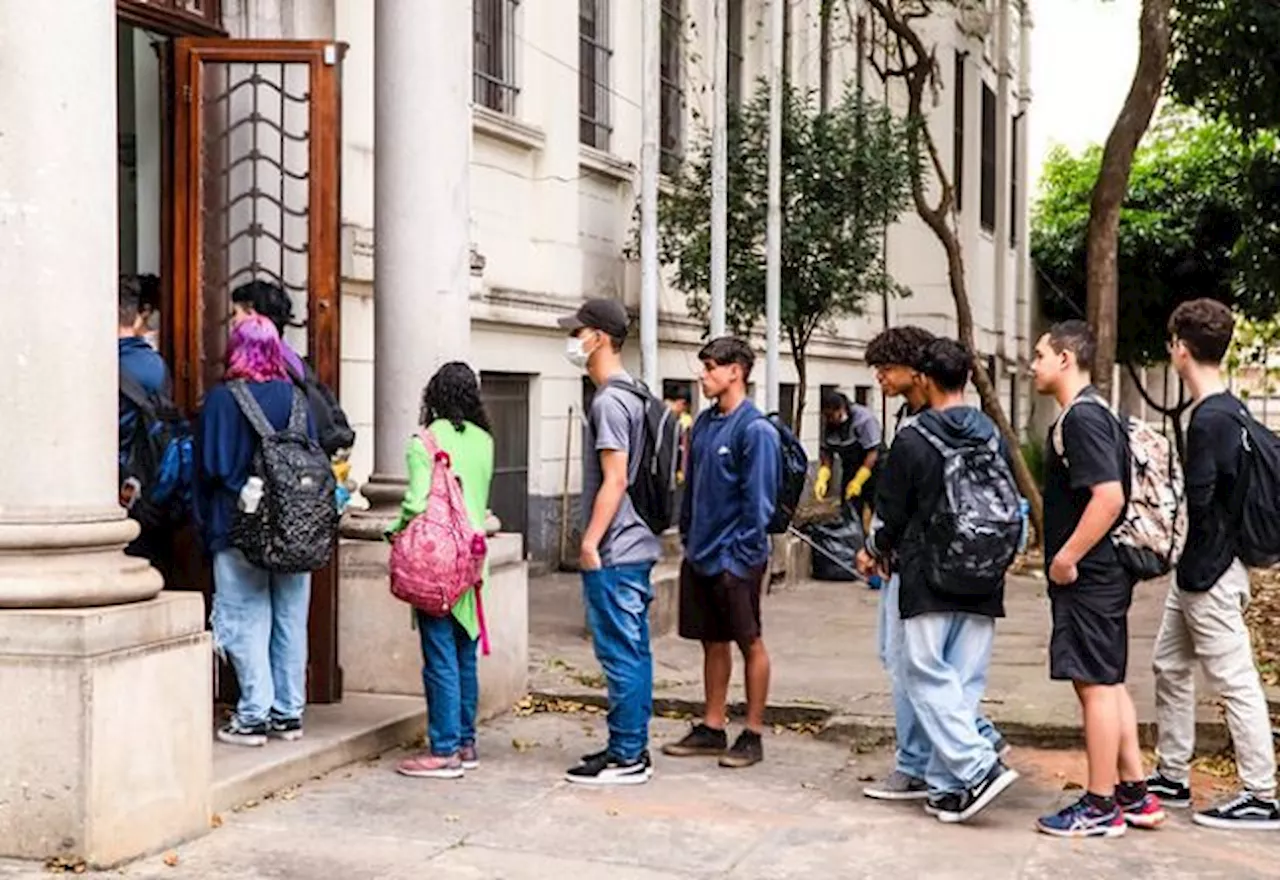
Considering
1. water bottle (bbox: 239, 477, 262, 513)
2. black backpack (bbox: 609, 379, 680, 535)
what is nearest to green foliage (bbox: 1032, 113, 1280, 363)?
black backpack (bbox: 609, 379, 680, 535)

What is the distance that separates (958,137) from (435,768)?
75.9 ft

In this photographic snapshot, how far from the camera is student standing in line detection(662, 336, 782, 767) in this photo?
7.81 m

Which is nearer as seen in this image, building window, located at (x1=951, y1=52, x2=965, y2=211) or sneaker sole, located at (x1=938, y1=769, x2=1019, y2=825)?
sneaker sole, located at (x1=938, y1=769, x2=1019, y2=825)

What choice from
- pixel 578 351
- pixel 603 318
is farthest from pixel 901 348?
pixel 578 351

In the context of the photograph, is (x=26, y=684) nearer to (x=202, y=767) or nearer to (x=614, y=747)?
(x=202, y=767)

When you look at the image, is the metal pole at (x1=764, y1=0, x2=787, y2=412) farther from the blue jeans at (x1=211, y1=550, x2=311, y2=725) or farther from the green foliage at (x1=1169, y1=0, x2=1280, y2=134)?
the blue jeans at (x1=211, y1=550, x2=311, y2=725)

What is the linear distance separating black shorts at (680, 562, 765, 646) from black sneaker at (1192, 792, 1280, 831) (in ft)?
6.44

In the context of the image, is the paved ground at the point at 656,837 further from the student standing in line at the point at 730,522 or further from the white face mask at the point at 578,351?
the white face mask at the point at 578,351

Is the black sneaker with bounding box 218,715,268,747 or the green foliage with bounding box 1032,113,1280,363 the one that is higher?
the green foliage with bounding box 1032,113,1280,363

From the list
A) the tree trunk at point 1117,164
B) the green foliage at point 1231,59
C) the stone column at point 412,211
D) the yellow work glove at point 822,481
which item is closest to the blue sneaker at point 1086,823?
the stone column at point 412,211

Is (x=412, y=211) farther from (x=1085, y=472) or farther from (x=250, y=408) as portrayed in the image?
(x=1085, y=472)

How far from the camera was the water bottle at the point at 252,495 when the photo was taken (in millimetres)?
7340

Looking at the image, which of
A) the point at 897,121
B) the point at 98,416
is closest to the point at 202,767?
the point at 98,416

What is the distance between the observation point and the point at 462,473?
24.8 ft
